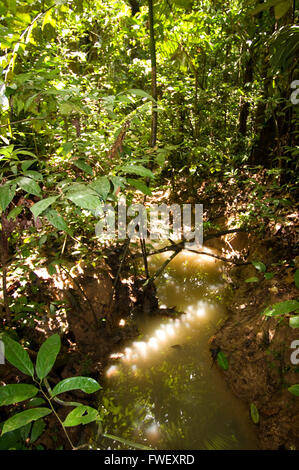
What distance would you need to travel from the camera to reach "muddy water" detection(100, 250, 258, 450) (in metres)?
2.15

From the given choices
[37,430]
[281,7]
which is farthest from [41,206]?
[281,7]

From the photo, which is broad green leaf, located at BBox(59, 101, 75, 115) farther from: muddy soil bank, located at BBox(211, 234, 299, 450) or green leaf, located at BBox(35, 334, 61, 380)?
muddy soil bank, located at BBox(211, 234, 299, 450)

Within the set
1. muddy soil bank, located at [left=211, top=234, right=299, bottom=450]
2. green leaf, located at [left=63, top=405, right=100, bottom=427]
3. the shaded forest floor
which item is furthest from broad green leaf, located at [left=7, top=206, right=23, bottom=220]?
muddy soil bank, located at [left=211, top=234, right=299, bottom=450]

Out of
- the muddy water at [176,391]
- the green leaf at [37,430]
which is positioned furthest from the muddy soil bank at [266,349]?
the green leaf at [37,430]

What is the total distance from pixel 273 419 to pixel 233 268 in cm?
201

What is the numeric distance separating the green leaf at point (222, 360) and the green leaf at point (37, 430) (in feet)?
5.07

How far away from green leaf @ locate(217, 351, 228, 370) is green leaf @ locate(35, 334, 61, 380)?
6.31 feet

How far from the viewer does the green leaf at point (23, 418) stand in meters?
0.88

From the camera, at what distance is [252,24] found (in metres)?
3.68

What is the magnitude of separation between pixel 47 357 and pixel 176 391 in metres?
1.81

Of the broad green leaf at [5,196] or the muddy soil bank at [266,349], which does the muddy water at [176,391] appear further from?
the broad green leaf at [5,196]

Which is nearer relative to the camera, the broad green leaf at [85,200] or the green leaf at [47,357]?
the broad green leaf at [85,200]

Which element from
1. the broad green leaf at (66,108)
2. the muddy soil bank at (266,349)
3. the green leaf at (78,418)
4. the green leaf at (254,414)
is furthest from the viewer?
the green leaf at (254,414)

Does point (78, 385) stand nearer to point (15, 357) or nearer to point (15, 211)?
point (15, 357)
